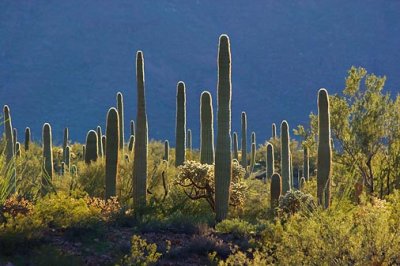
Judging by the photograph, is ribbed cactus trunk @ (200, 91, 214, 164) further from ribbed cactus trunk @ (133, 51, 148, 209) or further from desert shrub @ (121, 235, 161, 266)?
desert shrub @ (121, 235, 161, 266)

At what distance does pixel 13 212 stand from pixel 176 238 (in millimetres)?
2960

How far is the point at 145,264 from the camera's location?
9.55 metres

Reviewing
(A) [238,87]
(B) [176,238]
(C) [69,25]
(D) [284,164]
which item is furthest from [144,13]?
(B) [176,238]

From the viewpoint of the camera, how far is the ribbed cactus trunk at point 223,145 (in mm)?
15758

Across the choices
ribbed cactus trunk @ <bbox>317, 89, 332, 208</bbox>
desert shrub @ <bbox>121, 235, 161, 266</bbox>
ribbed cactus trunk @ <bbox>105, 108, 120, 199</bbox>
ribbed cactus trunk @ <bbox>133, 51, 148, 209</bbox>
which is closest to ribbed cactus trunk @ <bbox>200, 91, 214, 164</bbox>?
ribbed cactus trunk @ <bbox>133, 51, 148, 209</bbox>

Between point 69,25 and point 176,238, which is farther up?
point 69,25

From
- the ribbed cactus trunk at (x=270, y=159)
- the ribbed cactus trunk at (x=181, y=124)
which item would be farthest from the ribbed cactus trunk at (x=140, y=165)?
the ribbed cactus trunk at (x=270, y=159)

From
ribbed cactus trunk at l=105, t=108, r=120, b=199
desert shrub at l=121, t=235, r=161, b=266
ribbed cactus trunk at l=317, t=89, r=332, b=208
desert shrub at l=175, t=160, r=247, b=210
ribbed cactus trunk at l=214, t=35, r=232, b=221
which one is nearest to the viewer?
desert shrub at l=121, t=235, r=161, b=266

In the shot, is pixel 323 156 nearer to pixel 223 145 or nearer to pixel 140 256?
pixel 223 145

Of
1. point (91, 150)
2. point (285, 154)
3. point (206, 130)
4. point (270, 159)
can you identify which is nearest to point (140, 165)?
point (206, 130)

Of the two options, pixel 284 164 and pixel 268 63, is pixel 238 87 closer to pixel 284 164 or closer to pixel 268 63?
pixel 268 63

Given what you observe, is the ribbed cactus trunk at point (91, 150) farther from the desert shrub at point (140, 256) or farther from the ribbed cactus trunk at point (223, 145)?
the desert shrub at point (140, 256)

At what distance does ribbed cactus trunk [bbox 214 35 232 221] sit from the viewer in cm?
1576

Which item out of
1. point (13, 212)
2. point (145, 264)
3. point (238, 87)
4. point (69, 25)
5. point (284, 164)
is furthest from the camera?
point (69, 25)
